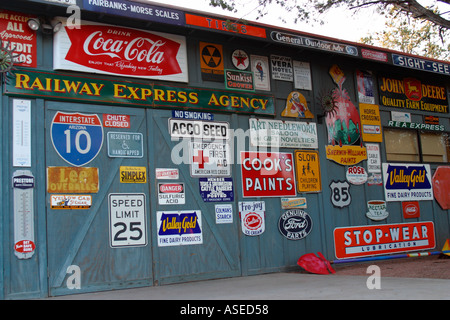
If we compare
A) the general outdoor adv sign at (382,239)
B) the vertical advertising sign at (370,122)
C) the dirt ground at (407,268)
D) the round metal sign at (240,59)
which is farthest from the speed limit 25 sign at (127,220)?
the vertical advertising sign at (370,122)

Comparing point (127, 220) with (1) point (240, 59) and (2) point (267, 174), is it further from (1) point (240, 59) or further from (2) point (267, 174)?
(1) point (240, 59)

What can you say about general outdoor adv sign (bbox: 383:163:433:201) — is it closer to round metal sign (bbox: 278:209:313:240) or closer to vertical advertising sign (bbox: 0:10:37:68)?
round metal sign (bbox: 278:209:313:240)

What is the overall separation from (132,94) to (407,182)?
7459mm

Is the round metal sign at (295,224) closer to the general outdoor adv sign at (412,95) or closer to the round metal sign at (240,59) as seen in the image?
the round metal sign at (240,59)

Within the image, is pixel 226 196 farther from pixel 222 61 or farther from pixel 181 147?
pixel 222 61

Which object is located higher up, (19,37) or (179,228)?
(19,37)

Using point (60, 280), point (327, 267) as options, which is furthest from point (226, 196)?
point (60, 280)

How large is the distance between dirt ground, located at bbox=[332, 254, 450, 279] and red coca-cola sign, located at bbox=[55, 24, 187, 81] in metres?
5.38

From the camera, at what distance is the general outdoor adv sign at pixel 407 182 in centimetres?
1259

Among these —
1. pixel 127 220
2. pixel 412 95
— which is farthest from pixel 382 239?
pixel 127 220

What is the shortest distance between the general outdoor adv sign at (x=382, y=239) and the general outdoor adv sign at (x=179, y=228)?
11.6 feet

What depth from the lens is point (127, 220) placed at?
892cm
